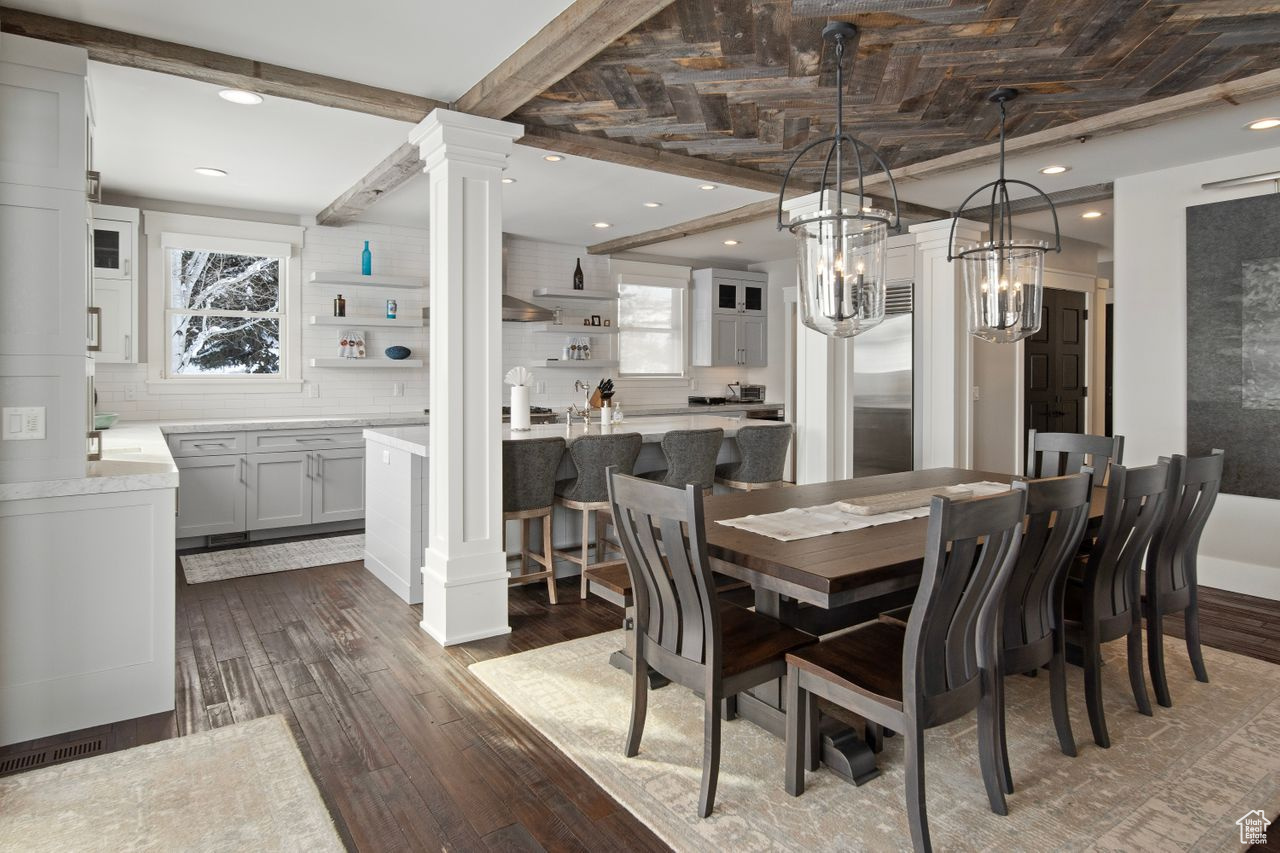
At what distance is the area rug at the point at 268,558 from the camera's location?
465cm

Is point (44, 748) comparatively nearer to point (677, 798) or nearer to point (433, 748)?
point (433, 748)

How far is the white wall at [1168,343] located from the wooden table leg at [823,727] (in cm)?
334

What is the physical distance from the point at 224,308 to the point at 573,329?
297 centimetres

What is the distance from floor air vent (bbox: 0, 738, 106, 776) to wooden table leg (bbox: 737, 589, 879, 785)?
2.20 meters

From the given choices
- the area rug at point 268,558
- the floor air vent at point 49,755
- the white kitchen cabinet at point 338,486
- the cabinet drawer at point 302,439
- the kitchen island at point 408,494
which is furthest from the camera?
the white kitchen cabinet at point 338,486

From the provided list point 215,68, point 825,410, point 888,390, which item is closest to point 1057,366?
point 888,390

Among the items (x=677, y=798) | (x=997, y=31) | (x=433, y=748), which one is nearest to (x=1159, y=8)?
(x=997, y=31)

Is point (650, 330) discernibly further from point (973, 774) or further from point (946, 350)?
point (973, 774)

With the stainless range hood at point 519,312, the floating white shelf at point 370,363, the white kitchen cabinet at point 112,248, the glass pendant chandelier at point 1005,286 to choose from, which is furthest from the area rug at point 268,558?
the glass pendant chandelier at point 1005,286

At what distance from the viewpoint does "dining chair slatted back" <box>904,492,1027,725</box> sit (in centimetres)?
176

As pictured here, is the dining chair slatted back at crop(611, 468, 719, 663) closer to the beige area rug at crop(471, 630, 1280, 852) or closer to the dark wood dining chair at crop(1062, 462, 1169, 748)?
the beige area rug at crop(471, 630, 1280, 852)

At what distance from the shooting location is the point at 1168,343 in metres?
4.58
